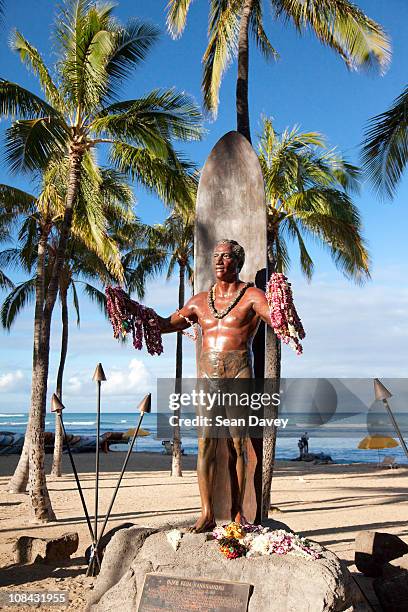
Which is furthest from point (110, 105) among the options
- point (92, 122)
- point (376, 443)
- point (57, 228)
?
point (376, 443)

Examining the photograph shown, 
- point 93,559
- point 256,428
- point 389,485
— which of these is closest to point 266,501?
point 93,559

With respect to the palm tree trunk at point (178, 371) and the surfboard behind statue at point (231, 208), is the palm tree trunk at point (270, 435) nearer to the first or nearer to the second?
the surfboard behind statue at point (231, 208)

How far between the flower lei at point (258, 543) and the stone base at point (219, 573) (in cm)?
5

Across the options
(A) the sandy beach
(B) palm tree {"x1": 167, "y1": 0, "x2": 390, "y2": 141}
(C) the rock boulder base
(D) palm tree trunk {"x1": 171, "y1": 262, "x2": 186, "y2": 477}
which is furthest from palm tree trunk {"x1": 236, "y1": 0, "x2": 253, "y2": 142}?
(D) palm tree trunk {"x1": 171, "y1": 262, "x2": 186, "y2": 477}

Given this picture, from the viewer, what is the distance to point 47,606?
247 inches

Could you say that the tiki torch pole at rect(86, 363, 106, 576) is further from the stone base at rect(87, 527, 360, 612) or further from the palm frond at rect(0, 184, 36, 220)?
the palm frond at rect(0, 184, 36, 220)

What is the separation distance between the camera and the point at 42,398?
447 inches

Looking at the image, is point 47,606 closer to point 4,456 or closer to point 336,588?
point 336,588

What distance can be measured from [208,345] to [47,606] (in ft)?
10.8

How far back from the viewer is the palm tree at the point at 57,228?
13109 millimetres

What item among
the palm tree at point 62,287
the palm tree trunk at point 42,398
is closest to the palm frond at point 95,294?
the palm tree at point 62,287

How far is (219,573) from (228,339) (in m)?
1.73

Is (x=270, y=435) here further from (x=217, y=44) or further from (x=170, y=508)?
(x=217, y=44)

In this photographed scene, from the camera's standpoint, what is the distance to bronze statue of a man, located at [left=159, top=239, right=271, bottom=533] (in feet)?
16.3
